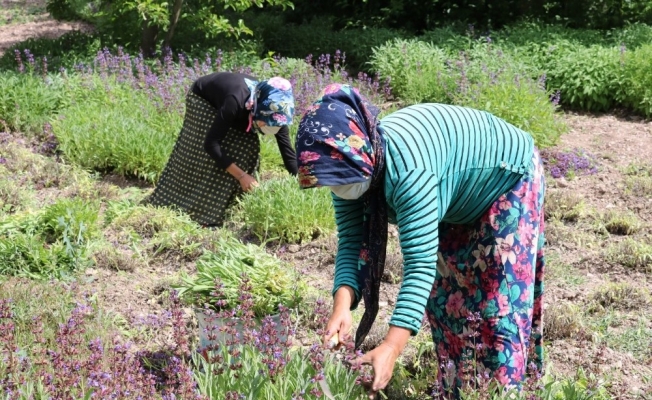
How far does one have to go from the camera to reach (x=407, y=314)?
2.58m

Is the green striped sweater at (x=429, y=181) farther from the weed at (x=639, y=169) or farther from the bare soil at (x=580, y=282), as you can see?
the weed at (x=639, y=169)

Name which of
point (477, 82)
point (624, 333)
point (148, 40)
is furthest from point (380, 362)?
point (148, 40)

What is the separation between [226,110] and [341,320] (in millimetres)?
2958

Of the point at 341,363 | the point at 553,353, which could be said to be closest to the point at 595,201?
the point at 553,353

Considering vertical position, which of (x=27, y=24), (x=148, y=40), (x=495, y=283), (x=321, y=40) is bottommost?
(x=27, y=24)

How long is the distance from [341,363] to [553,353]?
1.62 m

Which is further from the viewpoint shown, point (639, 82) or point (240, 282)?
point (639, 82)

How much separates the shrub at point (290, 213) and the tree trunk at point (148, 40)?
473cm

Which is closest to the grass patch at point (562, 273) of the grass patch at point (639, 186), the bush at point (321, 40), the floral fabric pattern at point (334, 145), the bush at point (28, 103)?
the grass patch at point (639, 186)

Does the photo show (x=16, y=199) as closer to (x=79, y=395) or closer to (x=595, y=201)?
(x=79, y=395)

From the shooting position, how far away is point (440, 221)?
2973mm

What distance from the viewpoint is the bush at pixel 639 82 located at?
803 centimetres

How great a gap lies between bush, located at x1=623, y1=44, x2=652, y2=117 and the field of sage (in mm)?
17

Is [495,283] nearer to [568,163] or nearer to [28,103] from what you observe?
[568,163]
